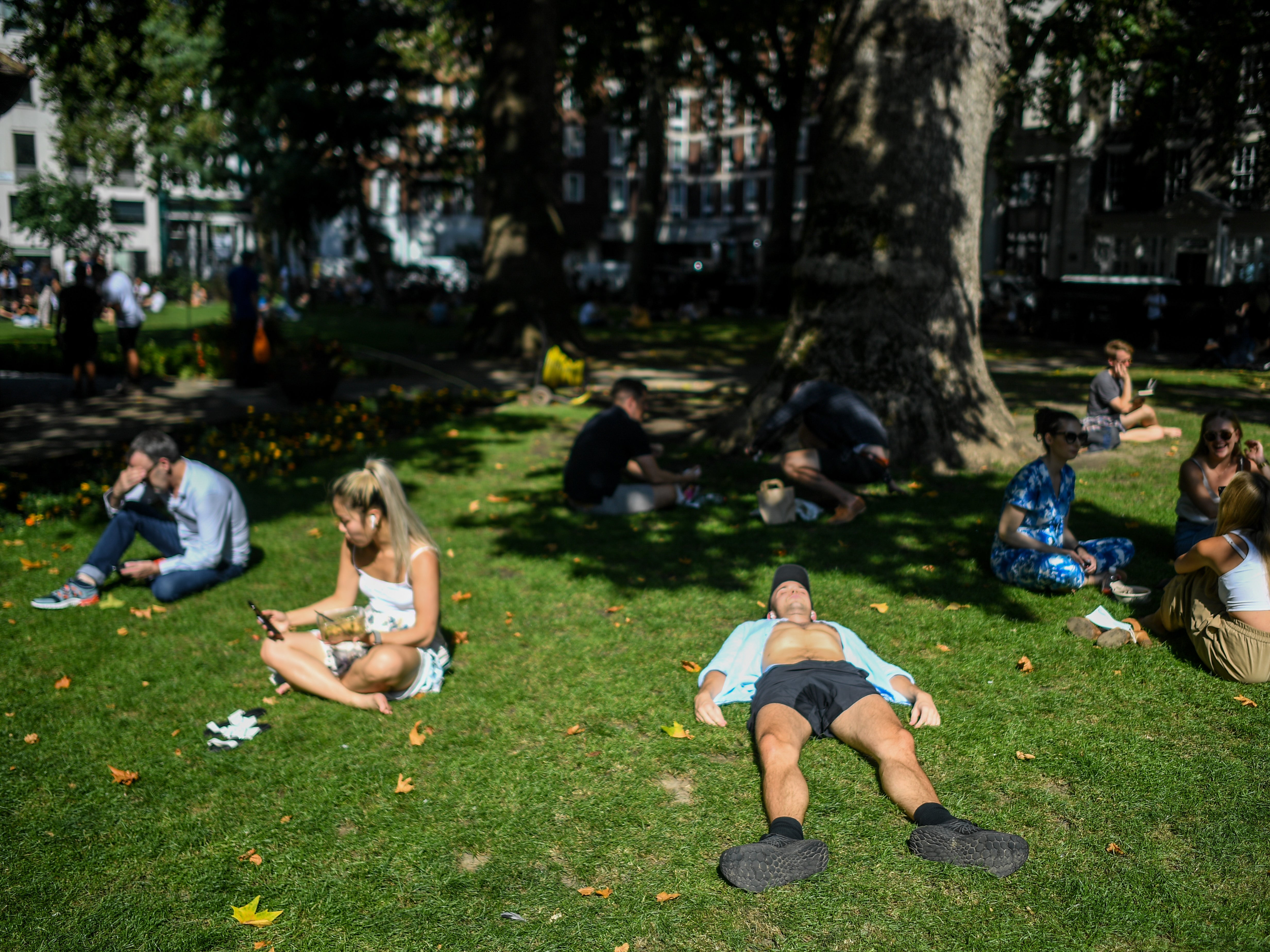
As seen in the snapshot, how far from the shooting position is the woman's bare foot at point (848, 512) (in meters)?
8.03

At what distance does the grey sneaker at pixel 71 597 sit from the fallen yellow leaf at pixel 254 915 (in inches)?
156

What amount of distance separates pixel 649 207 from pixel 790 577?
30134 millimetres

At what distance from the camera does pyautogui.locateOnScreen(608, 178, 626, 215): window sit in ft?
208

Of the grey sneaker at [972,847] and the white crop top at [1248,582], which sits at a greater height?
the white crop top at [1248,582]

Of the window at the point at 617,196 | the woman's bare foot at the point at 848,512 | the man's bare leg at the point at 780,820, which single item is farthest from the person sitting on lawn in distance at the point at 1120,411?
the window at the point at 617,196

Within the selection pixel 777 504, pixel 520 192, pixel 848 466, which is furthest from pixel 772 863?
pixel 520 192

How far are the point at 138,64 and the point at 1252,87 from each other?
2371cm

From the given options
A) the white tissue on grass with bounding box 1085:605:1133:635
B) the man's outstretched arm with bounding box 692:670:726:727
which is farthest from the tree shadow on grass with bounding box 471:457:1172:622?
the man's outstretched arm with bounding box 692:670:726:727

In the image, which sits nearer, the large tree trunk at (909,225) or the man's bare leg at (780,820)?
the man's bare leg at (780,820)

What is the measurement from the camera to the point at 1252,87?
76.6ft

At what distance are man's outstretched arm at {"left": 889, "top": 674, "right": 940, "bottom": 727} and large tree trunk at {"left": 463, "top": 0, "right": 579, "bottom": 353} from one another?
14989 mm

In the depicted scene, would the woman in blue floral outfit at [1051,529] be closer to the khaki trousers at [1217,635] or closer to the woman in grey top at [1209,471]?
the woman in grey top at [1209,471]

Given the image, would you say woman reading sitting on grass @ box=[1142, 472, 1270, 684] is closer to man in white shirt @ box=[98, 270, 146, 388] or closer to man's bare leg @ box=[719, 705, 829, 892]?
man's bare leg @ box=[719, 705, 829, 892]

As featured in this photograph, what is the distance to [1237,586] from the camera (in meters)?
4.83
